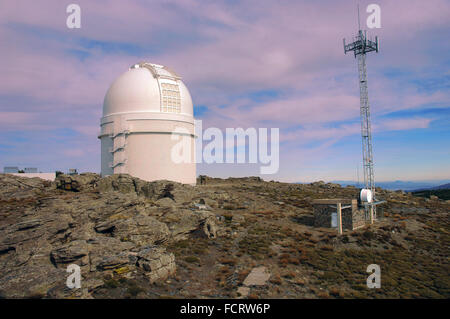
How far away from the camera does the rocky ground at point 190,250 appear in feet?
41.4

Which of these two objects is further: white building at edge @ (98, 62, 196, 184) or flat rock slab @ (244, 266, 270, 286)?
white building at edge @ (98, 62, 196, 184)

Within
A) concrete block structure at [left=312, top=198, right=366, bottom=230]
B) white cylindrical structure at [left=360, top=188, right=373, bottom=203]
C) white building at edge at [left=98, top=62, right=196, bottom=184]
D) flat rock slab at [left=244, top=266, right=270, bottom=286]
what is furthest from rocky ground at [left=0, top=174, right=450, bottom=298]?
white building at edge at [left=98, top=62, right=196, bottom=184]

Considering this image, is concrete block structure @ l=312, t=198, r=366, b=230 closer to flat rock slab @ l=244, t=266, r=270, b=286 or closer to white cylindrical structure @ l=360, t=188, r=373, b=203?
white cylindrical structure @ l=360, t=188, r=373, b=203

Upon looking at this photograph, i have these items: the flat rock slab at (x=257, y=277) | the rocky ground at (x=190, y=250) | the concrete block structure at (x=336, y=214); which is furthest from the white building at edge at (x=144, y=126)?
the flat rock slab at (x=257, y=277)

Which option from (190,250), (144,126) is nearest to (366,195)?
(190,250)

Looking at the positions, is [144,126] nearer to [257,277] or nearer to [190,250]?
[190,250]

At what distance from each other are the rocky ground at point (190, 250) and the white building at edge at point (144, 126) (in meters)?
4.13

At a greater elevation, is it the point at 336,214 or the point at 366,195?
the point at 366,195

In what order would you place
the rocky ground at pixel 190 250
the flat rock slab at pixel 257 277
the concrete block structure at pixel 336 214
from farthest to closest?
the concrete block structure at pixel 336 214
the flat rock slab at pixel 257 277
the rocky ground at pixel 190 250

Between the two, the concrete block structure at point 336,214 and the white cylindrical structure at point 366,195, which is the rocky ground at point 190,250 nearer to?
the concrete block structure at point 336,214

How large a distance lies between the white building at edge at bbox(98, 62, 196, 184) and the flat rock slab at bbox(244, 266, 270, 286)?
17191 millimetres

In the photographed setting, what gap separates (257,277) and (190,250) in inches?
176

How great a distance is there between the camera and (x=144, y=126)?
Result: 29141mm

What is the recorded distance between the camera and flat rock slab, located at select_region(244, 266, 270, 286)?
528 inches
